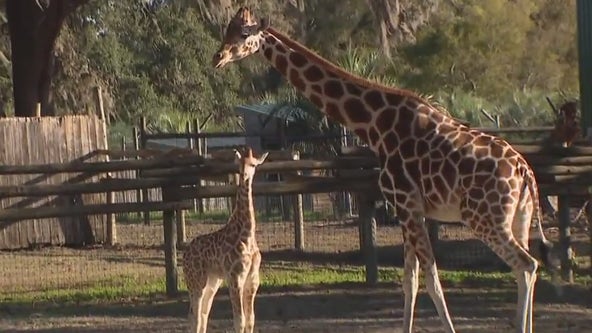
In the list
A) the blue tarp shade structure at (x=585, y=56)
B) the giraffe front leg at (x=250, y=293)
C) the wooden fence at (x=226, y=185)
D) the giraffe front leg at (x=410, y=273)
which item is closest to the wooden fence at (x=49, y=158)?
the wooden fence at (x=226, y=185)

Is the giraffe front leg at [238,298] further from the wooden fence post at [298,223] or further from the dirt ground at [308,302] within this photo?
the wooden fence post at [298,223]

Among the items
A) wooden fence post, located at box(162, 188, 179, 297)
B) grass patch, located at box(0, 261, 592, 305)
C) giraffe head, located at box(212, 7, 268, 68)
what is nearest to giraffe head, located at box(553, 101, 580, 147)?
grass patch, located at box(0, 261, 592, 305)

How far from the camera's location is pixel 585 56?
15945 mm

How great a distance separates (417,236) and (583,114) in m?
7.18

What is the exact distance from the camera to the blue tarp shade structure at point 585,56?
15.8 meters

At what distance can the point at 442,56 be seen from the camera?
40.6 meters

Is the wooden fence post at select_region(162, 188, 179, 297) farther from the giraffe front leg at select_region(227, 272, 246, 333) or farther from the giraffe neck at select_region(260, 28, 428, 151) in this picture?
the giraffe front leg at select_region(227, 272, 246, 333)

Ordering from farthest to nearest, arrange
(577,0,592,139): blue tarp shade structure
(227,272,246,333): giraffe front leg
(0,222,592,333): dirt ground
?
(577,0,592,139): blue tarp shade structure < (0,222,592,333): dirt ground < (227,272,246,333): giraffe front leg

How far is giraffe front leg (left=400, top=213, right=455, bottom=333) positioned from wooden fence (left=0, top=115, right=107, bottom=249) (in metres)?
9.76

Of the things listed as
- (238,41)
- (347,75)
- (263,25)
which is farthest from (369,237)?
(238,41)

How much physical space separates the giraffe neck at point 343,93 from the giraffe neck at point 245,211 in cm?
105

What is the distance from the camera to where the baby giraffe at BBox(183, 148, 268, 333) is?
9500 millimetres

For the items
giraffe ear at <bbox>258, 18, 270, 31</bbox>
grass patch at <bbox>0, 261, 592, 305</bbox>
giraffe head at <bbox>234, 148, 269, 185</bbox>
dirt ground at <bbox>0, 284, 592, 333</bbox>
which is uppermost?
giraffe ear at <bbox>258, 18, 270, 31</bbox>

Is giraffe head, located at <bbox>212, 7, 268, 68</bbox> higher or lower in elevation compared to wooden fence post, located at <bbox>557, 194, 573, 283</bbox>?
higher
